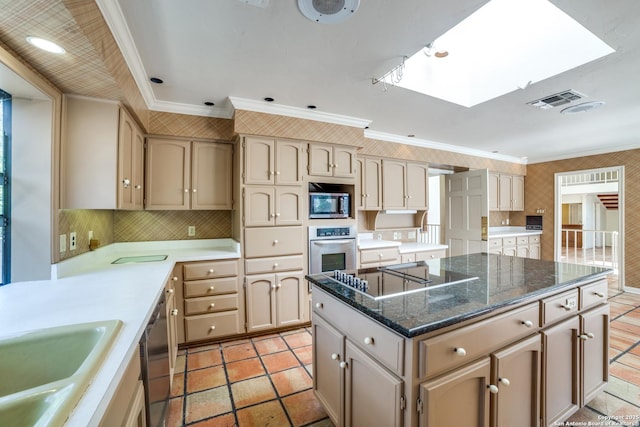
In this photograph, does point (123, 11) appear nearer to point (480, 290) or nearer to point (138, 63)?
point (138, 63)

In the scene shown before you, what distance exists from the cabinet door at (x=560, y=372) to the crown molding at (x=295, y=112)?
2.54 m

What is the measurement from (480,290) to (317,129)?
2.25 meters

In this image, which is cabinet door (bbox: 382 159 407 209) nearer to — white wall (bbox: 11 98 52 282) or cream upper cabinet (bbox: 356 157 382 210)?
cream upper cabinet (bbox: 356 157 382 210)

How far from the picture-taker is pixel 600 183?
773cm

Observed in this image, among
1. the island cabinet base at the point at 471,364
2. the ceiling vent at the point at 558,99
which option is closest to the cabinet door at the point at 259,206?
the island cabinet base at the point at 471,364

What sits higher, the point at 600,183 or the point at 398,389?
the point at 600,183

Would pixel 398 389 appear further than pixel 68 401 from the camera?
Yes

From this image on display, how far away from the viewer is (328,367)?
1.54m

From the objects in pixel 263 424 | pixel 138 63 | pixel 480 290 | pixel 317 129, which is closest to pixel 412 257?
pixel 317 129

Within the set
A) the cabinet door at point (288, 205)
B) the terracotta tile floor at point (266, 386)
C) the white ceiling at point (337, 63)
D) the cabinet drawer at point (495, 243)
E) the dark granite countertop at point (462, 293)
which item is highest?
the white ceiling at point (337, 63)

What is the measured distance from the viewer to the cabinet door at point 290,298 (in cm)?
288

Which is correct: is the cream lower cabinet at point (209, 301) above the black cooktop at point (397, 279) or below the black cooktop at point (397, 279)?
below

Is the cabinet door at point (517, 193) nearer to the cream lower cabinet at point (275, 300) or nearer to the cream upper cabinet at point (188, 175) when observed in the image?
the cream lower cabinet at point (275, 300)

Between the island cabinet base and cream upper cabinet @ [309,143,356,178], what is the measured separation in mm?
1686
